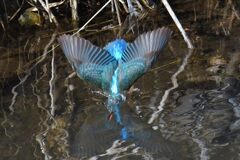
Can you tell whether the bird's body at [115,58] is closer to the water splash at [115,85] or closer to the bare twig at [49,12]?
the water splash at [115,85]

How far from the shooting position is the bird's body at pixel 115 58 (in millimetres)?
3459

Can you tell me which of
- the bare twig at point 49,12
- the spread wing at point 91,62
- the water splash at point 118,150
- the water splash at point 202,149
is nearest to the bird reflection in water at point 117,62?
the spread wing at point 91,62

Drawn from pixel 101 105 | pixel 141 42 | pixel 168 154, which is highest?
pixel 141 42

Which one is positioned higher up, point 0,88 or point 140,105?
point 0,88

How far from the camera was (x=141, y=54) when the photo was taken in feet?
11.5

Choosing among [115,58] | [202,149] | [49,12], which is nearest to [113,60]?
[115,58]

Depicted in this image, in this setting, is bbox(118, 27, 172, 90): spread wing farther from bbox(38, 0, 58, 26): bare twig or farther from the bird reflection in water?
bbox(38, 0, 58, 26): bare twig

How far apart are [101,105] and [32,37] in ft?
5.98

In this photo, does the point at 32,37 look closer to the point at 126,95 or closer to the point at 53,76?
the point at 53,76

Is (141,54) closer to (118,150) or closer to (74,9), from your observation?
(118,150)

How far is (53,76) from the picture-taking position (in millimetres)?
4219

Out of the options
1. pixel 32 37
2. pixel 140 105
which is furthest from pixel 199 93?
pixel 32 37

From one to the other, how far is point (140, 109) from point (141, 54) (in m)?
0.32

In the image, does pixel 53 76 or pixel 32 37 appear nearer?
pixel 53 76
